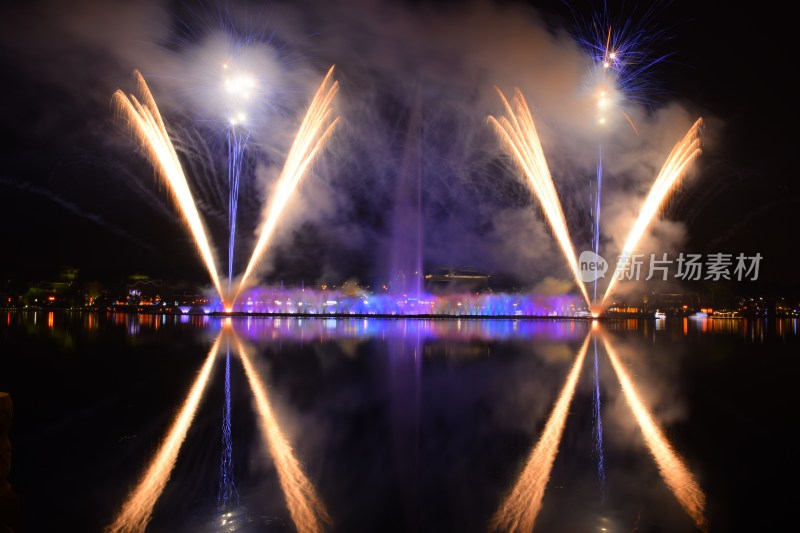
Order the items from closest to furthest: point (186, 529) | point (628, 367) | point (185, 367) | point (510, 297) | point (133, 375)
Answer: point (186, 529)
point (133, 375)
point (185, 367)
point (628, 367)
point (510, 297)

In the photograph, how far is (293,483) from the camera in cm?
498

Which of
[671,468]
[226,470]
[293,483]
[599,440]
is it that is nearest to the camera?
[293,483]

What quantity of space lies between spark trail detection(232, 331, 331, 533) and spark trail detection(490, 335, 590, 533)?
1341 mm

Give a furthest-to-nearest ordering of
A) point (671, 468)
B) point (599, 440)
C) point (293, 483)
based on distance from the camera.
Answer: point (599, 440)
point (671, 468)
point (293, 483)

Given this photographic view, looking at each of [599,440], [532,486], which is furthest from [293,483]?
[599,440]

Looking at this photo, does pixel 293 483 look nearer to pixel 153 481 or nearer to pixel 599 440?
pixel 153 481

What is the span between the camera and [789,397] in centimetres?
970

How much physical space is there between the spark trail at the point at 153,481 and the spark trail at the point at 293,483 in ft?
3.15

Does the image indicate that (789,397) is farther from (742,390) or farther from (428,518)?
(428,518)

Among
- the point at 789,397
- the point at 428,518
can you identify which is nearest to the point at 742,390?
the point at 789,397

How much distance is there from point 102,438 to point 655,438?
21.6 ft

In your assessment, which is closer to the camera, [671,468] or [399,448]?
Answer: [671,468]

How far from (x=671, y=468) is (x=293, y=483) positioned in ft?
12.3

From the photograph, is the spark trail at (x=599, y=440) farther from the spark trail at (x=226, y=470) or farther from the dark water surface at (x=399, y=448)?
the spark trail at (x=226, y=470)
